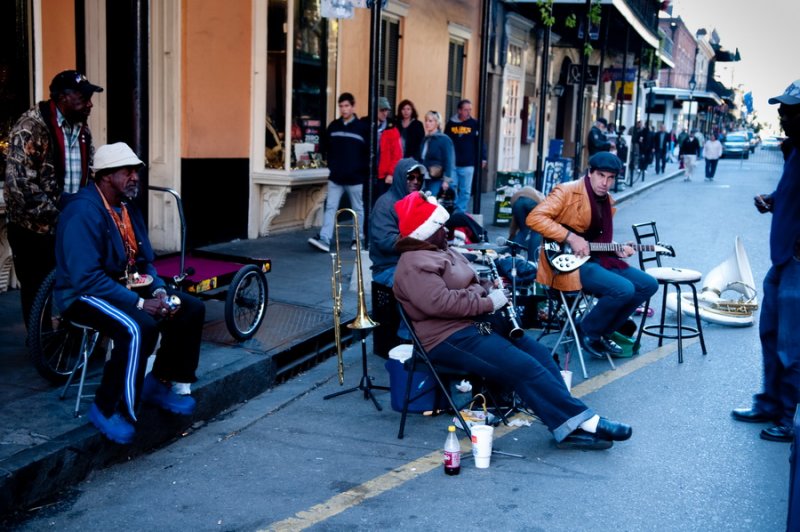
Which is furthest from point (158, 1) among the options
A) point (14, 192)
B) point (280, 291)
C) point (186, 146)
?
point (14, 192)

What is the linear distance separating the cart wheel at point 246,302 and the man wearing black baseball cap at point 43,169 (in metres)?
1.25

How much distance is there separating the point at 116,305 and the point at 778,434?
3867 millimetres

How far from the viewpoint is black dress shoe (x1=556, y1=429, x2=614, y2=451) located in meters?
5.01

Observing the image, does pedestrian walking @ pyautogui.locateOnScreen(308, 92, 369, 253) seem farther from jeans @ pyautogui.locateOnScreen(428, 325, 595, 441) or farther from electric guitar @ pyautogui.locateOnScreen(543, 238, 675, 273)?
jeans @ pyautogui.locateOnScreen(428, 325, 595, 441)

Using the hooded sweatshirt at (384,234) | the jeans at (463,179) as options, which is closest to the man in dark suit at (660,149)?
the jeans at (463,179)

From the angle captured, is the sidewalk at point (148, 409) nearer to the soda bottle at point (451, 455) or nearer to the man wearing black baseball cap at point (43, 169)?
the man wearing black baseball cap at point (43, 169)

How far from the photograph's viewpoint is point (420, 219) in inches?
203

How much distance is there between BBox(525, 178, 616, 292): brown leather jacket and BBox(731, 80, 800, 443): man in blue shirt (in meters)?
1.40

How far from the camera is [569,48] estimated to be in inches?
1075

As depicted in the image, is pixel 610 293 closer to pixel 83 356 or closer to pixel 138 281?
pixel 138 281

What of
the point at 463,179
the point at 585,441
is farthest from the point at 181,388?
the point at 463,179

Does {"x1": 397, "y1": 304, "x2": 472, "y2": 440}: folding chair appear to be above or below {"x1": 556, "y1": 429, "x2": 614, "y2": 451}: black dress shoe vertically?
above

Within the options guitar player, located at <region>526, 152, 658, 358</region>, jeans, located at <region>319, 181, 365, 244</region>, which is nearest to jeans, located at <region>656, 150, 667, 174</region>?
jeans, located at <region>319, 181, 365, 244</region>

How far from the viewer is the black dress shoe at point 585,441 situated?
16.4 feet
